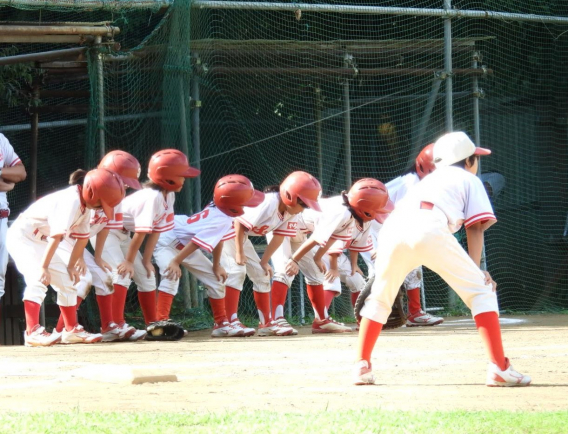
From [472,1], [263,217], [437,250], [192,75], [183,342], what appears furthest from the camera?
[472,1]

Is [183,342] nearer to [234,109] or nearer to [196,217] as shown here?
[196,217]

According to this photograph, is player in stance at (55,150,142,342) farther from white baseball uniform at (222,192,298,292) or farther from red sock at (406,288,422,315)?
red sock at (406,288,422,315)

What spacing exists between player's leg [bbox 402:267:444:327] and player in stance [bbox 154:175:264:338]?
2144mm

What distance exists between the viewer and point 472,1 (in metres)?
15.4

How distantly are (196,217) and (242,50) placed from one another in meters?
3.34

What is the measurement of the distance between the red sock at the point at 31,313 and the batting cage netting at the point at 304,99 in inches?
78.9

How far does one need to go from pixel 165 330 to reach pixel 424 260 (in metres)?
4.44

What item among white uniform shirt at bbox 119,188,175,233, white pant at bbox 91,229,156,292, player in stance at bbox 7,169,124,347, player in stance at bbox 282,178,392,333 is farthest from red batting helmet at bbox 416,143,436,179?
player in stance at bbox 7,169,124,347

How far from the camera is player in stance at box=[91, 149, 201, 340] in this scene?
32.5 feet

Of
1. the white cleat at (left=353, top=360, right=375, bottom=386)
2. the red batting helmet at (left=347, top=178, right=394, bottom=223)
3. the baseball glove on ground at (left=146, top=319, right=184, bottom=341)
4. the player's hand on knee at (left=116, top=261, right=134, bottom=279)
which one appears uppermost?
the red batting helmet at (left=347, top=178, right=394, bottom=223)

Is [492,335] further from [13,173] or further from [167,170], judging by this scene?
[13,173]

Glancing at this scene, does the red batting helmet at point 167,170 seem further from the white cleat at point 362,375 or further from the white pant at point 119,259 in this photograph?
the white cleat at point 362,375

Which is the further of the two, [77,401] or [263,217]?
[263,217]

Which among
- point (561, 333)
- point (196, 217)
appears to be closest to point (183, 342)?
point (196, 217)
